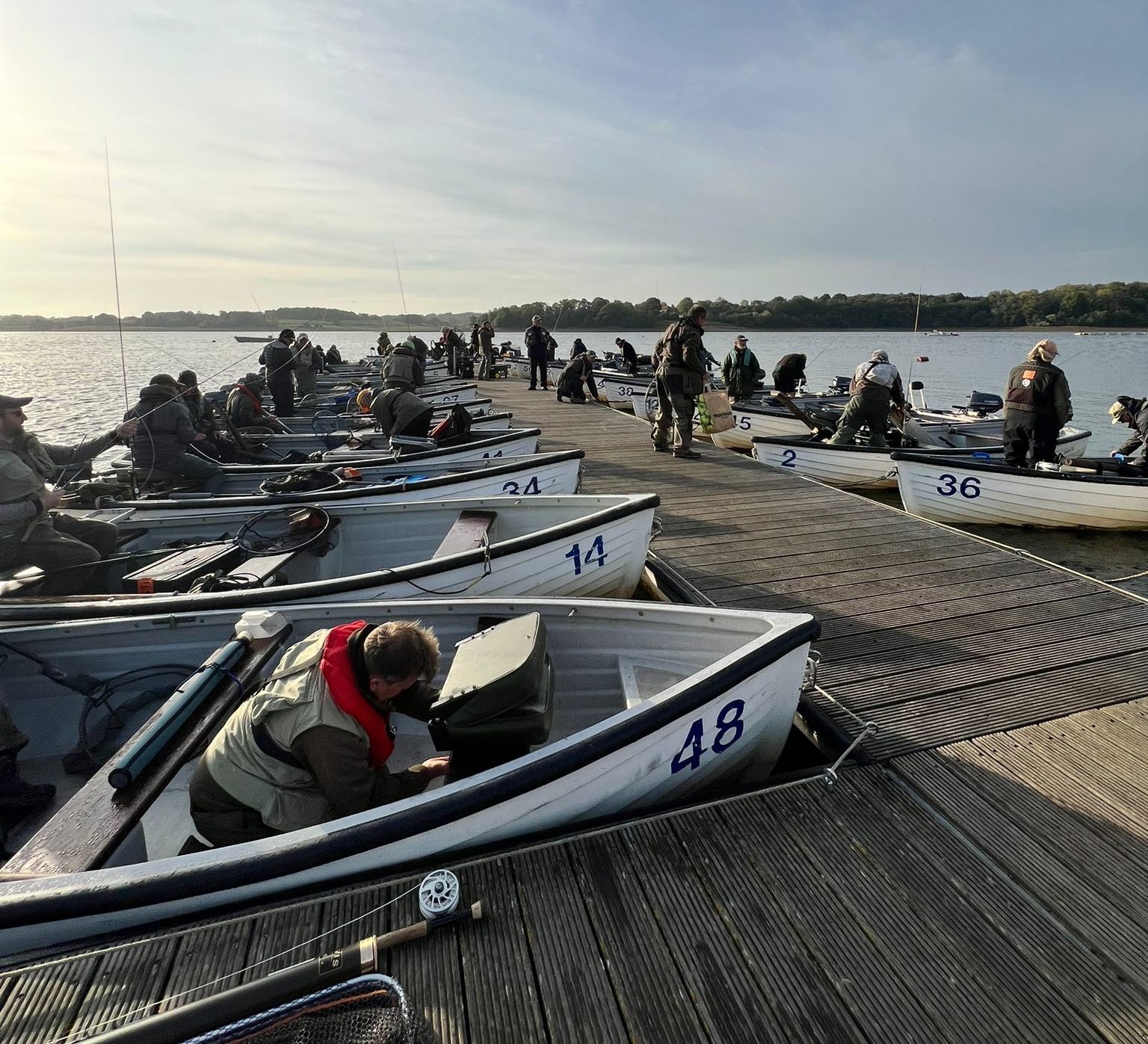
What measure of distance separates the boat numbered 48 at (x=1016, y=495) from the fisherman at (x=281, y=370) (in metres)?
11.5

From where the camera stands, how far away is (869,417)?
396 inches

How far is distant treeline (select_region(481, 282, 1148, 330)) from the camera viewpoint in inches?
2491

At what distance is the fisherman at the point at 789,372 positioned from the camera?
45.6 ft

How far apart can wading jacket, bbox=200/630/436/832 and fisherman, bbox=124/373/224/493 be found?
6035 mm

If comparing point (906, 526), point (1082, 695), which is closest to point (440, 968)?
point (1082, 695)

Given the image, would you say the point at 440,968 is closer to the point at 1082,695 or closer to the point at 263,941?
the point at 263,941

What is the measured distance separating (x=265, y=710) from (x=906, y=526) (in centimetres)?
597

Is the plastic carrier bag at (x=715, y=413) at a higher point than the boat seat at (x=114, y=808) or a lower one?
higher

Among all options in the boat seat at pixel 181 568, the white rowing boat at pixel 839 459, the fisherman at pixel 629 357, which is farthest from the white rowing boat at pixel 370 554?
the fisherman at pixel 629 357

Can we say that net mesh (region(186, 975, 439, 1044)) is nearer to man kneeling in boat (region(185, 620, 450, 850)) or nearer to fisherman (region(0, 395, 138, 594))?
man kneeling in boat (region(185, 620, 450, 850))

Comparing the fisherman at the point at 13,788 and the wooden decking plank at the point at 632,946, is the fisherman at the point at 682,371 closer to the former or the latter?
the wooden decking plank at the point at 632,946

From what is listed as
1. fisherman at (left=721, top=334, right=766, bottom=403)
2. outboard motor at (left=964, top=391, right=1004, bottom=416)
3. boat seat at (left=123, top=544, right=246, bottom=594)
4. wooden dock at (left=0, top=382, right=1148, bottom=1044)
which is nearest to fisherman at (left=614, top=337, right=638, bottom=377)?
fisherman at (left=721, top=334, right=766, bottom=403)

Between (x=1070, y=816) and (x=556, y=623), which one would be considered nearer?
(x=1070, y=816)

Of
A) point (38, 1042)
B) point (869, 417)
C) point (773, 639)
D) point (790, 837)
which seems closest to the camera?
point (38, 1042)
